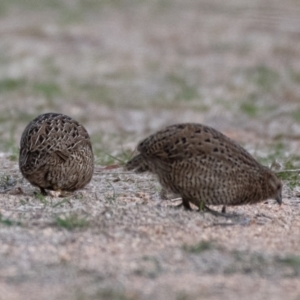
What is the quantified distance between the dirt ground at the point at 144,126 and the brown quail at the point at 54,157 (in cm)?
19

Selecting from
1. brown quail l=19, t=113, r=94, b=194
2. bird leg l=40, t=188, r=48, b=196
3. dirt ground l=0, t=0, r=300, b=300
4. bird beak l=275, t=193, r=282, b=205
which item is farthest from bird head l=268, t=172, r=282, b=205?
bird leg l=40, t=188, r=48, b=196

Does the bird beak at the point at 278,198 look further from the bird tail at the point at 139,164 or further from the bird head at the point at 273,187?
the bird tail at the point at 139,164

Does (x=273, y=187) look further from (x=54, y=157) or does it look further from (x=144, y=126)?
(x=144, y=126)

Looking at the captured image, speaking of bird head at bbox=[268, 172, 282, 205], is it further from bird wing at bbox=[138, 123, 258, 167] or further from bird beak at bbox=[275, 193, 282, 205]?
bird wing at bbox=[138, 123, 258, 167]

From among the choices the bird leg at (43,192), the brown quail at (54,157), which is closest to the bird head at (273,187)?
the brown quail at (54,157)

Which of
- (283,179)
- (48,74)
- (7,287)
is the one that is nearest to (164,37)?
(48,74)

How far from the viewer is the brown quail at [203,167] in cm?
704

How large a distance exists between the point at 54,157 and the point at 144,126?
6.17 metres

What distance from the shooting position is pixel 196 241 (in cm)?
639

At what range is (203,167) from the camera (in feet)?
23.1

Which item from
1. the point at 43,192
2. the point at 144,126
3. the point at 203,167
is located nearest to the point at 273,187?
the point at 203,167

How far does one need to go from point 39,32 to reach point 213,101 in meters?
7.70

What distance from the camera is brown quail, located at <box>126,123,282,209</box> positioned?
7.04 metres

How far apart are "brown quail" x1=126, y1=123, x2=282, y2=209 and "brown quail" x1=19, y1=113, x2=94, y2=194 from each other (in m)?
0.97
